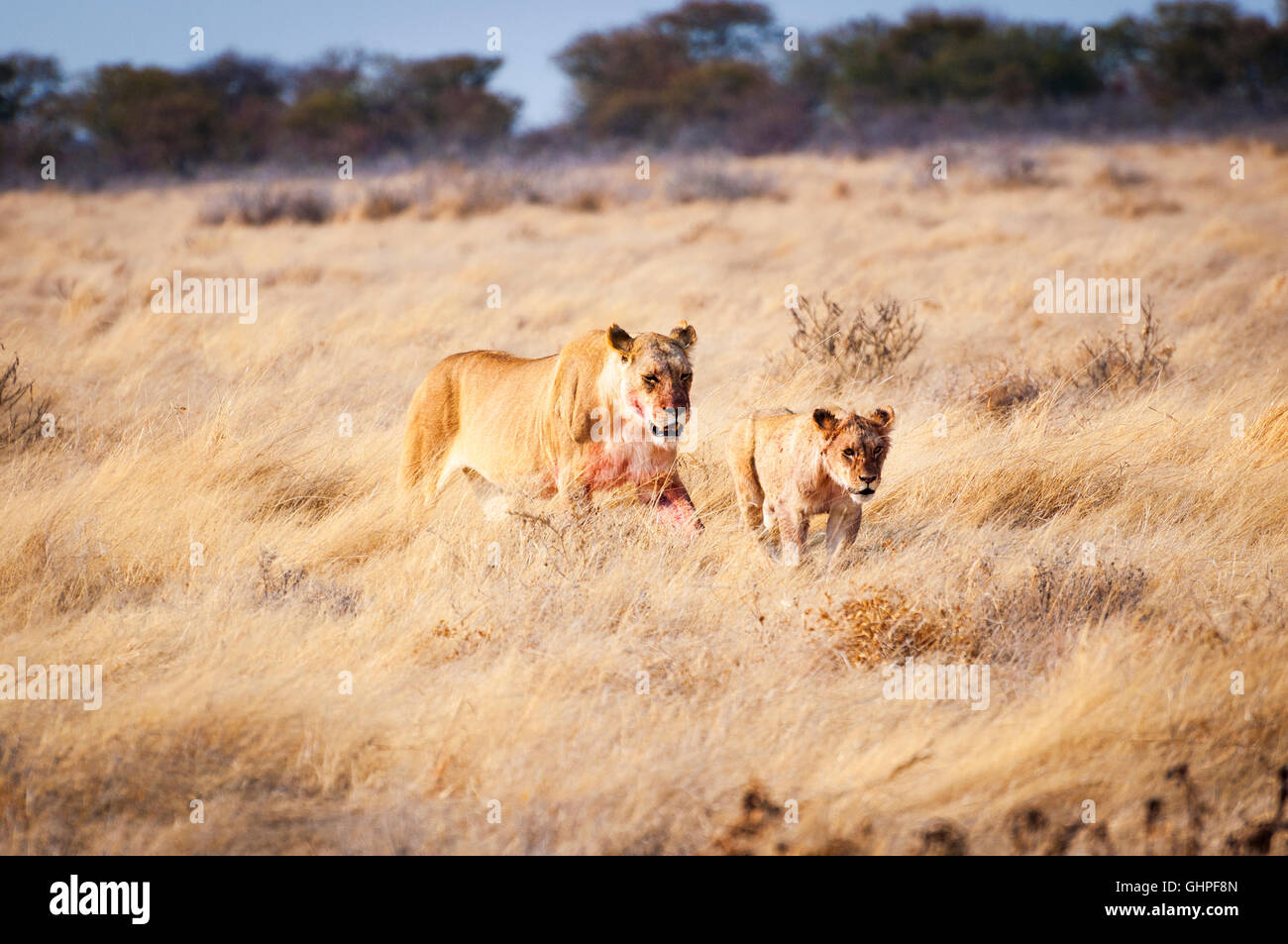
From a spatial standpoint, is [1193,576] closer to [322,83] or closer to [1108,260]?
[1108,260]

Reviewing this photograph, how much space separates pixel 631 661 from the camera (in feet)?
14.8

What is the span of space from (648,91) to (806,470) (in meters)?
42.8

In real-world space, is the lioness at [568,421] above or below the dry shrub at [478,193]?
below

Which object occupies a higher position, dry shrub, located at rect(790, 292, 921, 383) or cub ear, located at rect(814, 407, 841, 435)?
dry shrub, located at rect(790, 292, 921, 383)

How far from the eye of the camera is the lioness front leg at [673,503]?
5.76 metres

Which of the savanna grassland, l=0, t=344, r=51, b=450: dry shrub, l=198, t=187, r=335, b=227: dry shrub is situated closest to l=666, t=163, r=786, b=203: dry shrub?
l=198, t=187, r=335, b=227: dry shrub

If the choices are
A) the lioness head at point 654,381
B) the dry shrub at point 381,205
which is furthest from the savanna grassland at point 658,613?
the dry shrub at point 381,205

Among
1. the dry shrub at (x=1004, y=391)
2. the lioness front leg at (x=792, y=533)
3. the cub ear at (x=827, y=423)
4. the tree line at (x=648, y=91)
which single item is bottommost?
the lioness front leg at (x=792, y=533)

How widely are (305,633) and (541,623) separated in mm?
1006

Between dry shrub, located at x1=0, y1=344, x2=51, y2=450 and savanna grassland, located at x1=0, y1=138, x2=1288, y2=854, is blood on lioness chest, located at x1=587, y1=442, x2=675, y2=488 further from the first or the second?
dry shrub, located at x1=0, y1=344, x2=51, y2=450

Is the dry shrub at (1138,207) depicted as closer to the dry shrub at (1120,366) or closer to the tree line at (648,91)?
the dry shrub at (1120,366)

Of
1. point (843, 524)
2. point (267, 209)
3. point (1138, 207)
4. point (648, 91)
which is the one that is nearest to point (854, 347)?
point (843, 524)

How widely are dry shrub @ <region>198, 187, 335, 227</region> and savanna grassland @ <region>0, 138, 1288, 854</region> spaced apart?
1003cm

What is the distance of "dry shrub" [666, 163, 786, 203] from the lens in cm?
2144
